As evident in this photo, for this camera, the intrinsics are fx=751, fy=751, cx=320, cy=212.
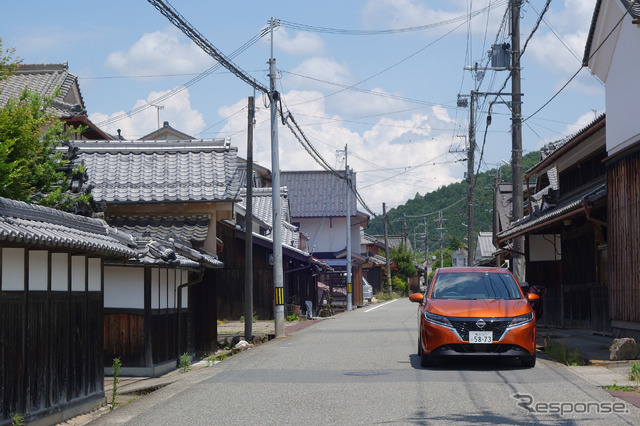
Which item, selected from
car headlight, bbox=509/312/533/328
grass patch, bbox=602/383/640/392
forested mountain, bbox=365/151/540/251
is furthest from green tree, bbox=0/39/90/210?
forested mountain, bbox=365/151/540/251

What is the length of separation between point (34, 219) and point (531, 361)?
8.31m

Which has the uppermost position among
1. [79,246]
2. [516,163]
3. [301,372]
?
[516,163]

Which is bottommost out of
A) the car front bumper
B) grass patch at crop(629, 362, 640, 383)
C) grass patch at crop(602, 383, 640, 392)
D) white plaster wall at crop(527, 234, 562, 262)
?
grass patch at crop(602, 383, 640, 392)

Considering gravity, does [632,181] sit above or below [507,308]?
above

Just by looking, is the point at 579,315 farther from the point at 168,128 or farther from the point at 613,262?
the point at 168,128

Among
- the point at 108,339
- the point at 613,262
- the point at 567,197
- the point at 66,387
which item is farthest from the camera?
the point at 567,197

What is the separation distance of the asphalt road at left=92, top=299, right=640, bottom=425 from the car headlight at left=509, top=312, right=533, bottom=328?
77 cm

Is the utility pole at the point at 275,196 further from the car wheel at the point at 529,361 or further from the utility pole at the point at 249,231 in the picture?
the car wheel at the point at 529,361

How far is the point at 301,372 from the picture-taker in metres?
12.8

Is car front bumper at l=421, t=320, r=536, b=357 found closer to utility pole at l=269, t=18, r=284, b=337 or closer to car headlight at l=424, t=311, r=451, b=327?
car headlight at l=424, t=311, r=451, b=327

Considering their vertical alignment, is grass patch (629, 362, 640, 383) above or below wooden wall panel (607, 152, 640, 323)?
below

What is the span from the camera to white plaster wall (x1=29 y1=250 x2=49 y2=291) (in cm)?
898

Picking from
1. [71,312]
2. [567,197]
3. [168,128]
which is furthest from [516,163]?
[168,128]

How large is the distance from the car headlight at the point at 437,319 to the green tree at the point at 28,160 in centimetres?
608
